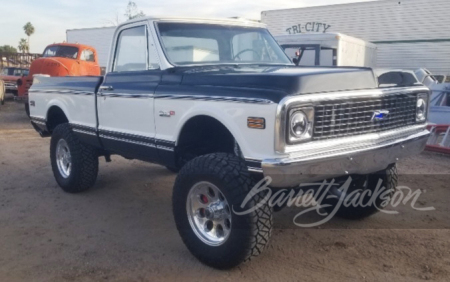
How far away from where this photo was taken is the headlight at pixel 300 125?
136 inches

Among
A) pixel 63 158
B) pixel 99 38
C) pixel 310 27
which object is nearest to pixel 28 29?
pixel 99 38

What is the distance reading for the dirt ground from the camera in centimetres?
389

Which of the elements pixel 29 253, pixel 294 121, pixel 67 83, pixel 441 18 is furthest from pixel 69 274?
pixel 441 18

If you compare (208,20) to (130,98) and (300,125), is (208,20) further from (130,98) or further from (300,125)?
(300,125)

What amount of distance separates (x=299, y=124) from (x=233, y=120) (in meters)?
0.50

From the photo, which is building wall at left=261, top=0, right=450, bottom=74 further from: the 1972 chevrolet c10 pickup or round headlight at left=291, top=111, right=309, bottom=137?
round headlight at left=291, top=111, right=309, bottom=137

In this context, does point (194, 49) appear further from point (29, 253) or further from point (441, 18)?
point (441, 18)

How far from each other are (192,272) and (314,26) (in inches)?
697

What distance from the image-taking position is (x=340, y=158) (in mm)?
3645

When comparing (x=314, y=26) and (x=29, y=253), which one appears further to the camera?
(x=314, y=26)

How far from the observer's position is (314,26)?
797 inches

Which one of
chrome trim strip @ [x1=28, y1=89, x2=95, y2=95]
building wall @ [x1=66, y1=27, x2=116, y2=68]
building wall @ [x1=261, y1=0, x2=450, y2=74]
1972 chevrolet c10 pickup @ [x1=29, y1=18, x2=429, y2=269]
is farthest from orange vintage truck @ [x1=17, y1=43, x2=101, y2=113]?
building wall @ [x1=66, y1=27, x2=116, y2=68]

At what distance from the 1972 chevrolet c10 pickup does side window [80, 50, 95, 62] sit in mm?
9595

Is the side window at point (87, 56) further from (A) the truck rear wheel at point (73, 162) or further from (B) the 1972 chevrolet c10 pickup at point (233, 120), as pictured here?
(B) the 1972 chevrolet c10 pickup at point (233, 120)
